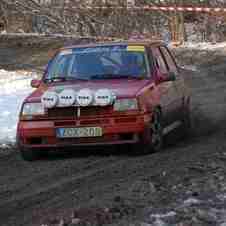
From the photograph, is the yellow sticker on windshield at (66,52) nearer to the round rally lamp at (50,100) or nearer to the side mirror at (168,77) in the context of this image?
the side mirror at (168,77)

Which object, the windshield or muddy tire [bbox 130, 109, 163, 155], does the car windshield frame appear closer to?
the windshield

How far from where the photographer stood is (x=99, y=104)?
10469mm

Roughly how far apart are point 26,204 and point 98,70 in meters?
3.96

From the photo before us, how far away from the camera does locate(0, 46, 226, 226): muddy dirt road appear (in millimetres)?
6895

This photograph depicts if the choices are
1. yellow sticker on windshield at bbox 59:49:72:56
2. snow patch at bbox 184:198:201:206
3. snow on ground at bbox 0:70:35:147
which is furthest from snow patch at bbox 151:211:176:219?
snow on ground at bbox 0:70:35:147

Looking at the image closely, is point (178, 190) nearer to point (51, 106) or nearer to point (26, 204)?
point (26, 204)

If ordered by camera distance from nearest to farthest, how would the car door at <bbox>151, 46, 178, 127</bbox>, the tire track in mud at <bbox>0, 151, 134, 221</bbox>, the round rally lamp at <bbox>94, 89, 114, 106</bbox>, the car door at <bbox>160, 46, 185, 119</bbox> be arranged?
the tire track in mud at <bbox>0, 151, 134, 221</bbox>
the round rally lamp at <bbox>94, 89, 114, 106</bbox>
the car door at <bbox>151, 46, 178, 127</bbox>
the car door at <bbox>160, 46, 185, 119</bbox>

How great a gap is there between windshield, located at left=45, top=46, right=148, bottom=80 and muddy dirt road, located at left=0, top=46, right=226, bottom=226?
1021mm

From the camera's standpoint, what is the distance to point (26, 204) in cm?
787

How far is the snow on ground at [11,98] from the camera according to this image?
13.9m

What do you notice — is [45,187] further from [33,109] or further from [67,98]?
[33,109]

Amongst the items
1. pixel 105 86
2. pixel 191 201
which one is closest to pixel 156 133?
pixel 105 86

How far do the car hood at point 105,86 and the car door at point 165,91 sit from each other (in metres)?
0.41

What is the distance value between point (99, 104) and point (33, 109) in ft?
2.87
